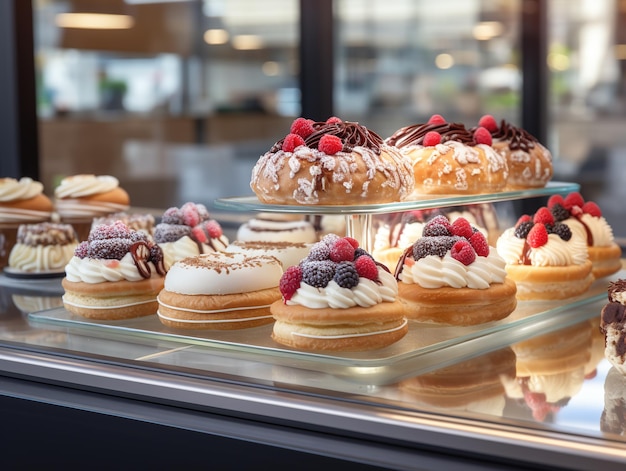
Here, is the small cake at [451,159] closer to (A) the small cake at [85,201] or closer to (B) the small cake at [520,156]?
(B) the small cake at [520,156]

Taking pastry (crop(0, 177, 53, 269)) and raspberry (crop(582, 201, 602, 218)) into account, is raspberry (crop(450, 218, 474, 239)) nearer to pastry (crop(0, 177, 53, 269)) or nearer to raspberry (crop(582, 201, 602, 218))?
raspberry (crop(582, 201, 602, 218))

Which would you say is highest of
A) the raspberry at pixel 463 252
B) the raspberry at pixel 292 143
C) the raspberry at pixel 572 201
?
the raspberry at pixel 292 143

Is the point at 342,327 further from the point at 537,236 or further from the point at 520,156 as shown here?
the point at 520,156

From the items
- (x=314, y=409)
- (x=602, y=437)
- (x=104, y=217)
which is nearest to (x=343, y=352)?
(x=314, y=409)

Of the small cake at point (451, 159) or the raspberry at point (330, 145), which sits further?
the small cake at point (451, 159)

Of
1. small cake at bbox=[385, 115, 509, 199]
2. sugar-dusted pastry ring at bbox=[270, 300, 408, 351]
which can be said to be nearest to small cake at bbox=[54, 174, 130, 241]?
small cake at bbox=[385, 115, 509, 199]

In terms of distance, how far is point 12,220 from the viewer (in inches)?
116

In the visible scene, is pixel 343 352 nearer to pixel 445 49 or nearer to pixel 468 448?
pixel 468 448

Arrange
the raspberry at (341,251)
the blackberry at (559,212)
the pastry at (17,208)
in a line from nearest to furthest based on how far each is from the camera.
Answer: the raspberry at (341,251) → the blackberry at (559,212) → the pastry at (17,208)

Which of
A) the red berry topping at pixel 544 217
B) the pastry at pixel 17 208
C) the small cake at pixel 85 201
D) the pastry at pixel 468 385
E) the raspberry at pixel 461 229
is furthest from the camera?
the small cake at pixel 85 201

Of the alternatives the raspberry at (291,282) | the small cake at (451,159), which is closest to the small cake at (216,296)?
the raspberry at (291,282)

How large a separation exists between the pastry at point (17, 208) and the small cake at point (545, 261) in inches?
58.4

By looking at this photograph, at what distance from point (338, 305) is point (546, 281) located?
76 centimetres

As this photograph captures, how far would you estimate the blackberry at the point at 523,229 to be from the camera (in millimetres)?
2377
